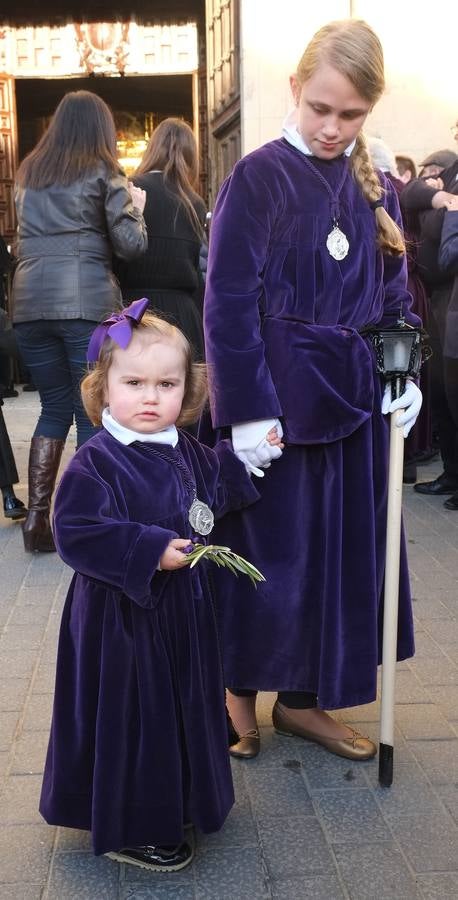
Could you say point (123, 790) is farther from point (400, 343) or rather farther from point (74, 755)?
point (400, 343)

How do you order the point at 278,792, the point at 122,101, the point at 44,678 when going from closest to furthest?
the point at 278,792 → the point at 44,678 → the point at 122,101

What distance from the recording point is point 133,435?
2.05 m

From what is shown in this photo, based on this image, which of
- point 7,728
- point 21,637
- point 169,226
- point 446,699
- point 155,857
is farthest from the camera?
point 169,226

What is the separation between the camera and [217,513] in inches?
88.1

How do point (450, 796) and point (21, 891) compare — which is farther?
point (450, 796)

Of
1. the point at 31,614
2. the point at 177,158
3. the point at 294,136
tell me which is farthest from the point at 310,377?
the point at 177,158

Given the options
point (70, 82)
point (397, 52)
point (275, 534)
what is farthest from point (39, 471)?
point (70, 82)

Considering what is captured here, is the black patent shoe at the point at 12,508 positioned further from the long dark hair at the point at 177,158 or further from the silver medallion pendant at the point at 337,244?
the silver medallion pendant at the point at 337,244

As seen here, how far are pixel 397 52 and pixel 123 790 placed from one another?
7123mm

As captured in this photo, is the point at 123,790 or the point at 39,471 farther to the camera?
the point at 39,471

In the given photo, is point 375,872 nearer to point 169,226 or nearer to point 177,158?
point 169,226

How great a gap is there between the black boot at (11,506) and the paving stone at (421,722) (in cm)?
281

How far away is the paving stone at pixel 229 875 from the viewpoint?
6.82 ft

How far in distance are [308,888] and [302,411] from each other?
3.65 ft
